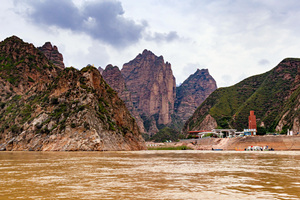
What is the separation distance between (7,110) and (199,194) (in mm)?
142693

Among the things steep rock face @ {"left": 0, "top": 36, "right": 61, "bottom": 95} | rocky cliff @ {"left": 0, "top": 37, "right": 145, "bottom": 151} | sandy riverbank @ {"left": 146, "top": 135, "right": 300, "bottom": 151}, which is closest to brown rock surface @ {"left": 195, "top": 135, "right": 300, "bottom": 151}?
sandy riverbank @ {"left": 146, "top": 135, "right": 300, "bottom": 151}

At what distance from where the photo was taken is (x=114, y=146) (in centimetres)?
10438

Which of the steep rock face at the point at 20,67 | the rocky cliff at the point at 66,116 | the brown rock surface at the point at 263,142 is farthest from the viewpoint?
the steep rock face at the point at 20,67

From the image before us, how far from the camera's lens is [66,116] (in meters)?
103

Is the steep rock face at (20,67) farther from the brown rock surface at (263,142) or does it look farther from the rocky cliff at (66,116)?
the brown rock surface at (263,142)

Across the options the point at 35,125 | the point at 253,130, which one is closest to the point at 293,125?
the point at 253,130

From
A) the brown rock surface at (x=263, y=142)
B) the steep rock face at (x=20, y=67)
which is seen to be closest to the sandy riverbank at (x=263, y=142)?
the brown rock surface at (x=263, y=142)

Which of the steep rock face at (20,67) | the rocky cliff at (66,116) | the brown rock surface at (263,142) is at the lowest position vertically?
the brown rock surface at (263,142)

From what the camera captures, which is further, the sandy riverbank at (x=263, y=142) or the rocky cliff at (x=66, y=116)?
the sandy riverbank at (x=263, y=142)

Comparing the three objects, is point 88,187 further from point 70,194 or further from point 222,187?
point 222,187

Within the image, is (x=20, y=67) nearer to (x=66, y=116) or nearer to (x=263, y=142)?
(x=66, y=116)

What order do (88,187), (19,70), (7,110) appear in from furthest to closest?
(19,70) < (7,110) < (88,187)

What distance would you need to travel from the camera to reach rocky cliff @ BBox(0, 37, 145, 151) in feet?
313

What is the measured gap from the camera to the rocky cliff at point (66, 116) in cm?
9550
